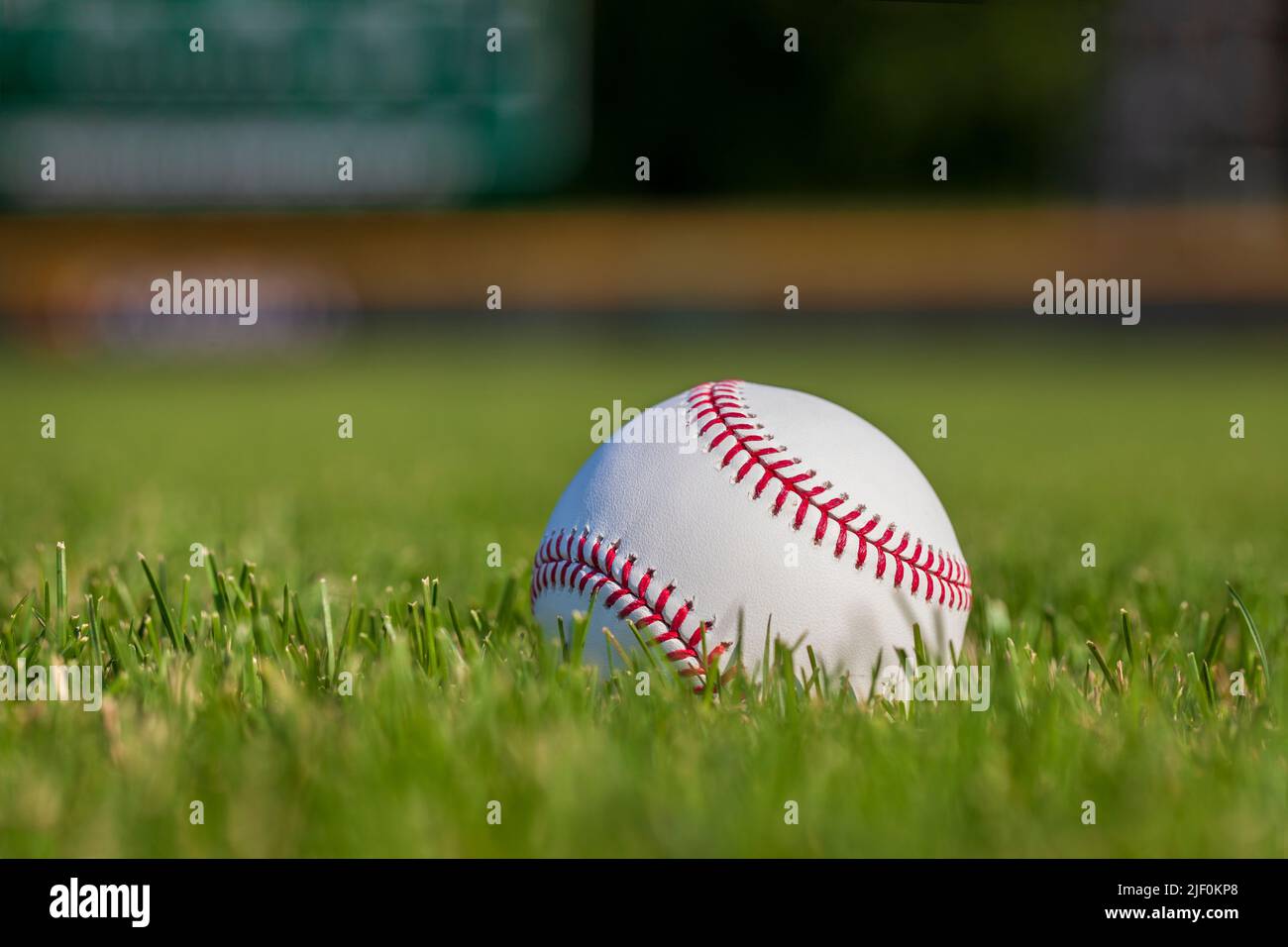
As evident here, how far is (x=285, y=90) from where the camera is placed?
14.0 metres

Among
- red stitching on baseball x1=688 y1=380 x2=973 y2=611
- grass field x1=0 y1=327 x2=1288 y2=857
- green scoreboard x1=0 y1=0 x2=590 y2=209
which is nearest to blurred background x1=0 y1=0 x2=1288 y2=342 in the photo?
green scoreboard x1=0 y1=0 x2=590 y2=209

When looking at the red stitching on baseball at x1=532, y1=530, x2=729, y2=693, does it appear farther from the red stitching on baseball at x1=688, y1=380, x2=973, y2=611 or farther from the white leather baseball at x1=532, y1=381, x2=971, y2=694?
the red stitching on baseball at x1=688, y1=380, x2=973, y2=611

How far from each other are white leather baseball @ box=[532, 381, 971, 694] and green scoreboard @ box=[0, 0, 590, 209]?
39.6ft

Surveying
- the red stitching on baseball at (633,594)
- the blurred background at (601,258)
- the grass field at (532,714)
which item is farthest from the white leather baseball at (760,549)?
the blurred background at (601,258)

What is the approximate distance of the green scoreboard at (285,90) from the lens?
13594 millimetres

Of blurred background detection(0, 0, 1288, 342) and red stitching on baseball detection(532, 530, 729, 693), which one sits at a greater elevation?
blurred background detection(0, 0, 1288, 342)

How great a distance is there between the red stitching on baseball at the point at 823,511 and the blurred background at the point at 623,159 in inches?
475

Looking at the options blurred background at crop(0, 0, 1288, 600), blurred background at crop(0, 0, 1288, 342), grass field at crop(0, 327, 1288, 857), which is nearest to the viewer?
grass field at crop(0, 327, 1288, 857)

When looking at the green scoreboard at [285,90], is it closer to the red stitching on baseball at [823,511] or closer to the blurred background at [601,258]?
the blurred background at [601,258]

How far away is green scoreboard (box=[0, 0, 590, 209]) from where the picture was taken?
13.6 metres

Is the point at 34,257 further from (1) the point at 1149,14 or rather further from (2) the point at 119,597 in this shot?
(2) the point at 119,597

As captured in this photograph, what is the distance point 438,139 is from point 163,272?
737 cm

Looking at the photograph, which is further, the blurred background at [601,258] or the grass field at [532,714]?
the blurred background at [601,258]

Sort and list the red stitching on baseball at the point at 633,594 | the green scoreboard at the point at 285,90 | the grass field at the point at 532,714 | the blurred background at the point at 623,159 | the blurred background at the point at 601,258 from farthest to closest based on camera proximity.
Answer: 1. the blurred background at the point at 623,159
2. the green scoreboard at the point at 285,90
3. the blurred background at the point at 601,258
4. the red stitching on baseball at the point at 633,594
5. the grass field at the point at 532,714
